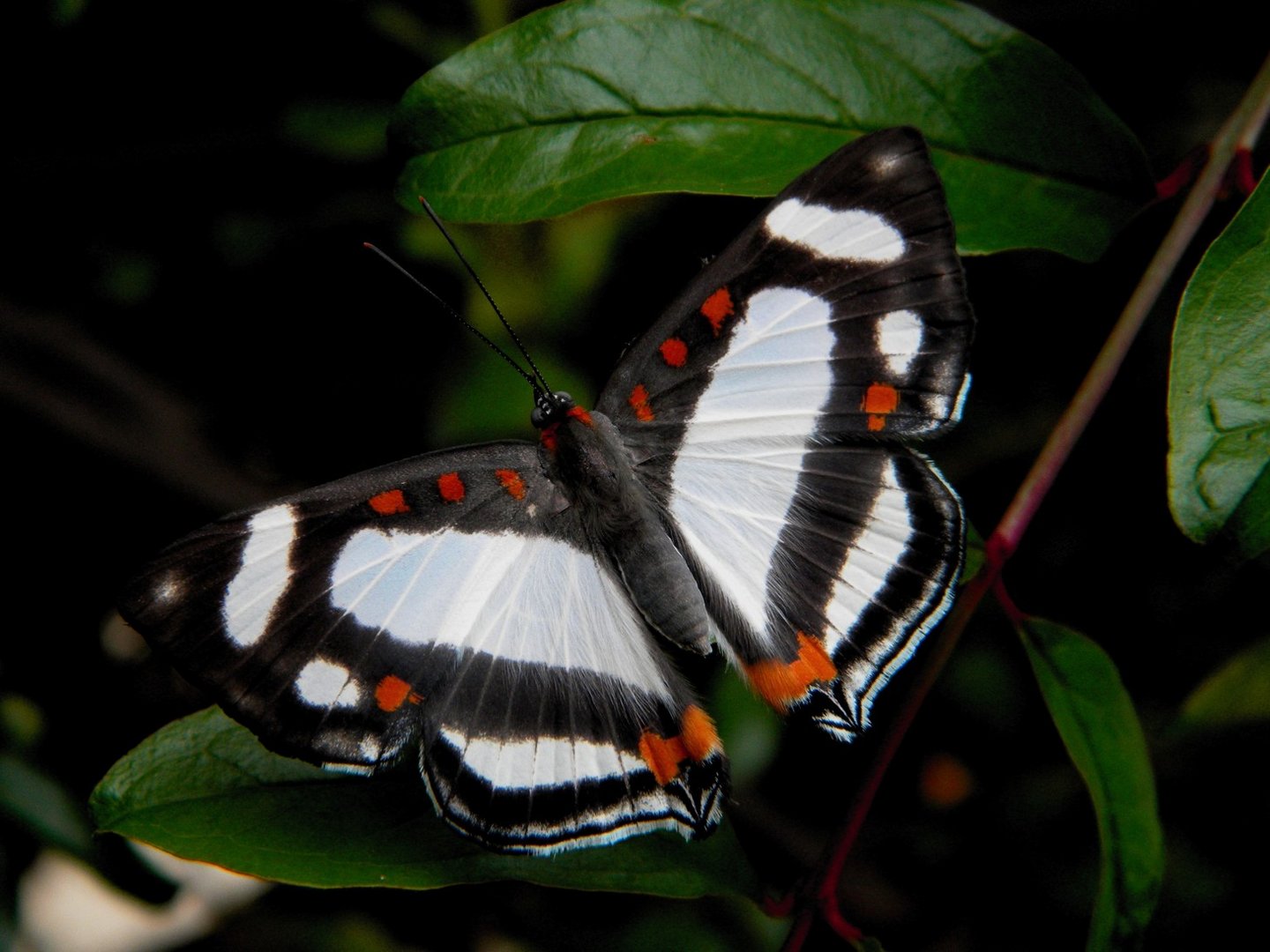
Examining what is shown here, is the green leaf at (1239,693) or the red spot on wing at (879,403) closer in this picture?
the red spot on wing at (879,403)

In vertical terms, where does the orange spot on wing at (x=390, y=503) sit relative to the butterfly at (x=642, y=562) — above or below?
above

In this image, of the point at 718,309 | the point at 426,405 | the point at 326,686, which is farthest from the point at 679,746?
the point at 426,405

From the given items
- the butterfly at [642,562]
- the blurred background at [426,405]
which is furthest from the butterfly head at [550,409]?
the blurred background at [426,405]

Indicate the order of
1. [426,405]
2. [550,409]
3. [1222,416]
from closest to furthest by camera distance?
[1222,416], [550,409], [426,405]

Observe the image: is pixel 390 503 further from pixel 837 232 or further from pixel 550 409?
pixel 837 232

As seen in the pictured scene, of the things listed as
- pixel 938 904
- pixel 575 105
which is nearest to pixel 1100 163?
pixel 575 105

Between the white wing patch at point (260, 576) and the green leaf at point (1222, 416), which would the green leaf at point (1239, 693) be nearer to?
the green leaf at point (1222, 416)

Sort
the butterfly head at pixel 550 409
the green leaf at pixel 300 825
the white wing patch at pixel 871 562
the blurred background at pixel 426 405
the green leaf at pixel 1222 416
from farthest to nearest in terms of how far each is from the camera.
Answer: the blurred background at pixel 426 405 < the butterfly head at pixel 550 409 < the white wing patch at pixel 871 562 < the green leaf at pixel 300 825 < the green leaf at pixel 1222 416
